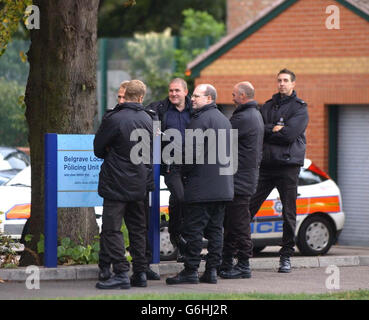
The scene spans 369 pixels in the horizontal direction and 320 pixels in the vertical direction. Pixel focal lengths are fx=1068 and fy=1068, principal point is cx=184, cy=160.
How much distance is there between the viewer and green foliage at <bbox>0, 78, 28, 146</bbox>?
25.4 m

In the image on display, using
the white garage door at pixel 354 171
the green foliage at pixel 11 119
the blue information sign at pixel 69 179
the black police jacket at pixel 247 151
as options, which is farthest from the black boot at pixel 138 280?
the green foliage at pixel 11 119

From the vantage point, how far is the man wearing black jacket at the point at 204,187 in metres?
10.7

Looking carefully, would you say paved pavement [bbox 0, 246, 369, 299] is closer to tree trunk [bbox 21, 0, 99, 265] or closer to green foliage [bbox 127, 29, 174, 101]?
tree trunk [bbox 21, 0, 99, 265]

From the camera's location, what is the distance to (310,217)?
15.7 meters

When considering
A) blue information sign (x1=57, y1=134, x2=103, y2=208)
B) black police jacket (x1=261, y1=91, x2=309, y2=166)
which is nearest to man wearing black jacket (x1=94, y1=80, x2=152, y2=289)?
blue information sign (x1=57, y1=134, x2=103, y2=208)

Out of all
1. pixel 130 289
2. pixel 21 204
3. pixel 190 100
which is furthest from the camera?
pixel 21 204

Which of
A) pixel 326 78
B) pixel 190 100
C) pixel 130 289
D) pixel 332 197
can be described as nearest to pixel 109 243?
pixel 130 289

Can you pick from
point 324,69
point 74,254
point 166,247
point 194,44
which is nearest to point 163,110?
point 74,254

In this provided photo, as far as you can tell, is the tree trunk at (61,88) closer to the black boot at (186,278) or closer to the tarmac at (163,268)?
the tarmac at (163,268)

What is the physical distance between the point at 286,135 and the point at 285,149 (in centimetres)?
17

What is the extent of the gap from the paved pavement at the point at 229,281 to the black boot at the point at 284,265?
79 mm

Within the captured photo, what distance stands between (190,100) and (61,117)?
156cm

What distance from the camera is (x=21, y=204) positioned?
15156mm
